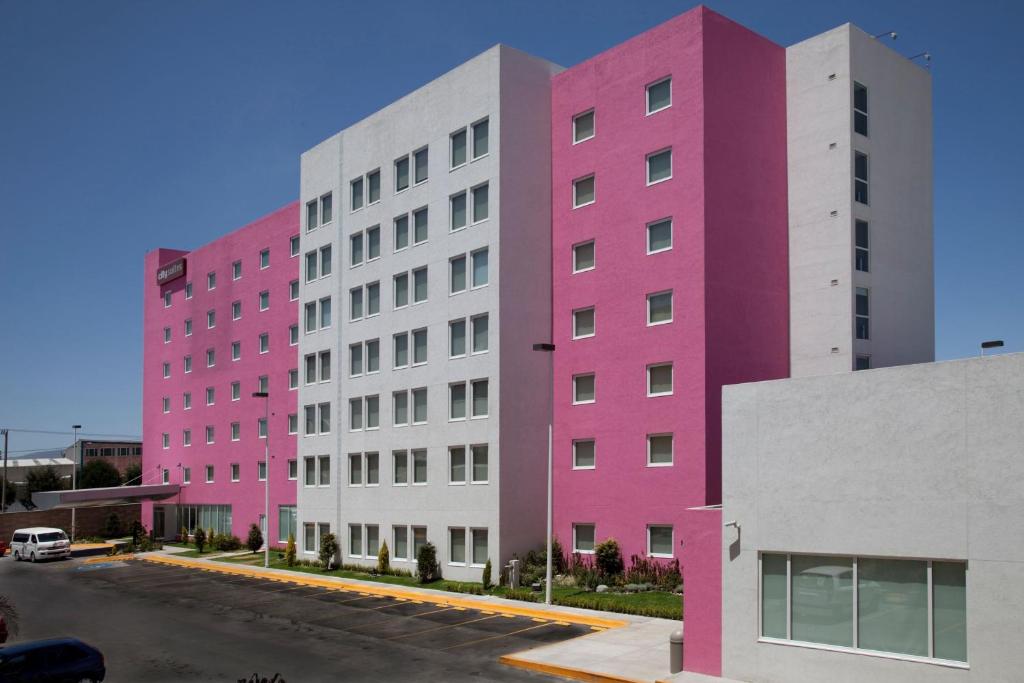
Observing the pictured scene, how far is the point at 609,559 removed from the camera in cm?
3431

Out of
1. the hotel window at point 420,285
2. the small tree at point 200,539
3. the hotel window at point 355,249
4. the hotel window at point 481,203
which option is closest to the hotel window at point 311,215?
the hotel window at point 355,249

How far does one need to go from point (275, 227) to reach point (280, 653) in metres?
37.5

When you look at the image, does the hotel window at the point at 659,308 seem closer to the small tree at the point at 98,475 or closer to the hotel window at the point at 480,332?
the hotel window at the point at 480,332

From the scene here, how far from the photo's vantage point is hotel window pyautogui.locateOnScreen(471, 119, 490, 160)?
1551 inches

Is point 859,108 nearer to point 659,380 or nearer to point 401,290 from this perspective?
point 659,380

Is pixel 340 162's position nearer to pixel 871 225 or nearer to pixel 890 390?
pixel 871 225

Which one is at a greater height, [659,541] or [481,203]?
[481,203]

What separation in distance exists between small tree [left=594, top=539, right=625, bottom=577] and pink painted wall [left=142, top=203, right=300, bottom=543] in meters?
25.9

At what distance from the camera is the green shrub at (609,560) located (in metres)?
34.3

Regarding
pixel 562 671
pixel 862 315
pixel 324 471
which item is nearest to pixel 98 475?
pixel 324 471

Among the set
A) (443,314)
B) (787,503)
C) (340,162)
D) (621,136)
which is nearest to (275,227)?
(340,162)

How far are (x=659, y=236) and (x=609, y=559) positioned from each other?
12498mm

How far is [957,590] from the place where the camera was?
1673 centimetres

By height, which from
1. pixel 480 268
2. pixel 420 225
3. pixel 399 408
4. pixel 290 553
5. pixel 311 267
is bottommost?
pixel 290 553
